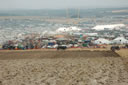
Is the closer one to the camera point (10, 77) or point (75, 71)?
point (10, 77)

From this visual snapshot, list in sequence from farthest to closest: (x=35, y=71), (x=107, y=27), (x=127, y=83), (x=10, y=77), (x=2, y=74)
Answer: (x=107, y=27) < (x=35, y=71) < (x=2, y=74) < (x=10, y=77) < (x=127, y=83)

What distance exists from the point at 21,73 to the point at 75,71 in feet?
6.66

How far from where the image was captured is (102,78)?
645cm

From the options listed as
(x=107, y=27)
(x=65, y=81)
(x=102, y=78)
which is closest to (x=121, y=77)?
(x=102, y=78)

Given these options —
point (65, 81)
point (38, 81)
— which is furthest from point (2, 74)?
point (65, 81)

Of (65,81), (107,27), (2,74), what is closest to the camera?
(65,81)

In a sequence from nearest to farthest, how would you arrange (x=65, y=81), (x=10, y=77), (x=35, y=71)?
(x=65, y=81) → (x=10, y=77) → (x=35, y=71)

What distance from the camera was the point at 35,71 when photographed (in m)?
7.71

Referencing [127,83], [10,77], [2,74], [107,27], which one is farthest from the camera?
[107,27]

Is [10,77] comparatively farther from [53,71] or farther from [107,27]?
[107,27]

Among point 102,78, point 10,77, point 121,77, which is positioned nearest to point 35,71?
point 10,77

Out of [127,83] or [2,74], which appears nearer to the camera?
[127,83]

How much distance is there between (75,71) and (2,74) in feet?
8.84

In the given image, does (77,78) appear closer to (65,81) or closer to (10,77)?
(65,81)
